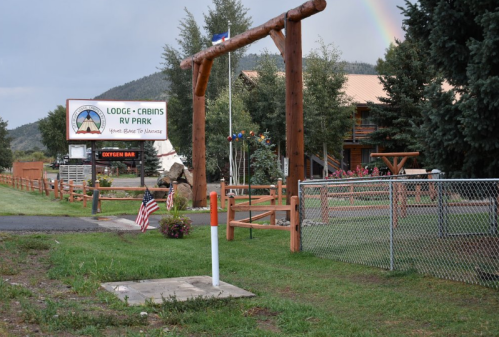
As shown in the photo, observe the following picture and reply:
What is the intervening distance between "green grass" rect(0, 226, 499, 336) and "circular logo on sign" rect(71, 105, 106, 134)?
862 inches

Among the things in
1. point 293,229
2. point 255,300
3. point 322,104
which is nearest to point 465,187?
point 293,229

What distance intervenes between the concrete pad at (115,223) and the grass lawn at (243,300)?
538 cm

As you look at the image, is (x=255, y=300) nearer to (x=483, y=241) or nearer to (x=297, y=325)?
(x=297, y=325)

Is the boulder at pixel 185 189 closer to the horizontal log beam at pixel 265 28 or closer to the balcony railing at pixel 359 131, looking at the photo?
the horizontal log beam at pixel 265 28

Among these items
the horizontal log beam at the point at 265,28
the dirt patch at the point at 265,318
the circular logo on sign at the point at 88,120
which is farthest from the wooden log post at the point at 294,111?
the circular logo on sign at the point at 88,120

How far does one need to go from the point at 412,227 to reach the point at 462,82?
304cm

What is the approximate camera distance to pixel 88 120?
32.8 metres

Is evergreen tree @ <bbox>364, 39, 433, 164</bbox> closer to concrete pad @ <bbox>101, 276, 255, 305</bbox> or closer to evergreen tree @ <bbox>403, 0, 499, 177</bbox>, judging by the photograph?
Answer: evergreen tree @ <bbox>403, 0, 499, 177</bbox>

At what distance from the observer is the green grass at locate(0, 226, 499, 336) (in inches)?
232

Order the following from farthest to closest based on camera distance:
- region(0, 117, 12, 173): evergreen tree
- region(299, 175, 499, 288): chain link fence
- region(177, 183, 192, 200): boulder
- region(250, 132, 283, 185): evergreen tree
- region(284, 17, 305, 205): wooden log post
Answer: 1. region(0, 117, 12, 173): evergreen tree
2. region(250, 132, 283, 185): evergreen tree
3. region(177, 183, 192, 200): boulder
4. region(284, 17, 305, 205): wooden log post
5. region(299, 175, 499, 288): chain link fence

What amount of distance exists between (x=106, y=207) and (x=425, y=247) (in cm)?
1940

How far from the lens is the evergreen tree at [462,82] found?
952 centimetres

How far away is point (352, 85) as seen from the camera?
161 feet

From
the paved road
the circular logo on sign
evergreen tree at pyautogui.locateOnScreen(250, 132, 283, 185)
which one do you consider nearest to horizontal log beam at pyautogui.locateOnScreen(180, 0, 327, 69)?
the paved road
